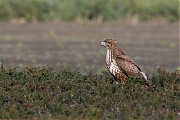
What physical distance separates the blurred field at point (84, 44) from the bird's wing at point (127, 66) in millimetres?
9348

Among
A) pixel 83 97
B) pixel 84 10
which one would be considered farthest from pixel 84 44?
pixel 83 97

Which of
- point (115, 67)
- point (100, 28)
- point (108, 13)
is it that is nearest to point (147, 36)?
point (100, 28)

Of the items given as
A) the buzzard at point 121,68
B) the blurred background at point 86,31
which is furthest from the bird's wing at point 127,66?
the blurred background at point 86,31

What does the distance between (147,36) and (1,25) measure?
8.84 metres

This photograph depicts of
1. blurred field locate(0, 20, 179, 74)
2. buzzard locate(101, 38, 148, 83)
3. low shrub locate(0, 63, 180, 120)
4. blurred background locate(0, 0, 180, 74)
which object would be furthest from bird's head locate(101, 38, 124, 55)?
blurred background locate(0, 0, 180, 74)

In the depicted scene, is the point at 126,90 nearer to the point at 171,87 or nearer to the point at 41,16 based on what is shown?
the point at 171,87

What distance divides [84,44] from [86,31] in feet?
15.9

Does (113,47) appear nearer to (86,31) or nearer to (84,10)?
(86,31)

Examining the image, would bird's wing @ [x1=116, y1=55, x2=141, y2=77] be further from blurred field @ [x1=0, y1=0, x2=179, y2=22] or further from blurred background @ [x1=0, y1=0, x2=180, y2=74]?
blurred field @ [x1=0, y1=0, x2=179, y2=22]

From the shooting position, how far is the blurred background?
2450 centimetres

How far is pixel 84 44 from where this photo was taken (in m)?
29.3

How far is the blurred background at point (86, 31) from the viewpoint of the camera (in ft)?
80.4

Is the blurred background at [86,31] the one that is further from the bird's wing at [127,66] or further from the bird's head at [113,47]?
the bird's wing at [127,66]

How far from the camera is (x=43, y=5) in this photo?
38.1 meters
